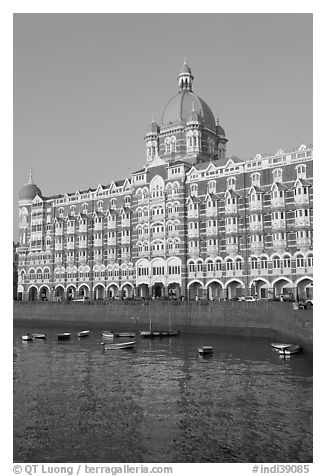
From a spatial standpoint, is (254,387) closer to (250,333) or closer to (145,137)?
(250,333)

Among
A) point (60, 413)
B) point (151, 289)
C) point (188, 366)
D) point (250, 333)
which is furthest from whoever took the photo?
point (151, 289)

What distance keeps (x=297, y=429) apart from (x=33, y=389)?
65.0 ft

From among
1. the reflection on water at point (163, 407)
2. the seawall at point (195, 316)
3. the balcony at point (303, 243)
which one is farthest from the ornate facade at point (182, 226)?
the reflection on water at point (163, 407)

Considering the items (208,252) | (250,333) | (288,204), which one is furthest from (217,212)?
(250,333)

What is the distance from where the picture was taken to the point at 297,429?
25.8 metres

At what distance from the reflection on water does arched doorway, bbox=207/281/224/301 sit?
29050 millimetres

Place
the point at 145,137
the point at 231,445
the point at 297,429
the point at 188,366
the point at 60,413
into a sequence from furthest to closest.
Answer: the point at 145,137
the point at 188,366
the point at 60,413
the point at 297,429
the point at 231,445

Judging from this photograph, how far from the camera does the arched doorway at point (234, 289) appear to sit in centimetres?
7825

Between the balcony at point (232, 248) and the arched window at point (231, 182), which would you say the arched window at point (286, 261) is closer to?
the balcony at point (232, 248)

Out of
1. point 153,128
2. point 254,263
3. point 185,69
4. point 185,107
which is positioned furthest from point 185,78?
point 254,263

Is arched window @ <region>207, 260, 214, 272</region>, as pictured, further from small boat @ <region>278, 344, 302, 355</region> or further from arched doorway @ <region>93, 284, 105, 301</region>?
small boat @ <region>278, 344, 302, 355</region>

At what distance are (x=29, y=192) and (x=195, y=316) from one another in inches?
2411

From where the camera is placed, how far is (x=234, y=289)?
7938 centimetres

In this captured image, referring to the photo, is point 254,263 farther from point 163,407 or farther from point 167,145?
point 163,407
